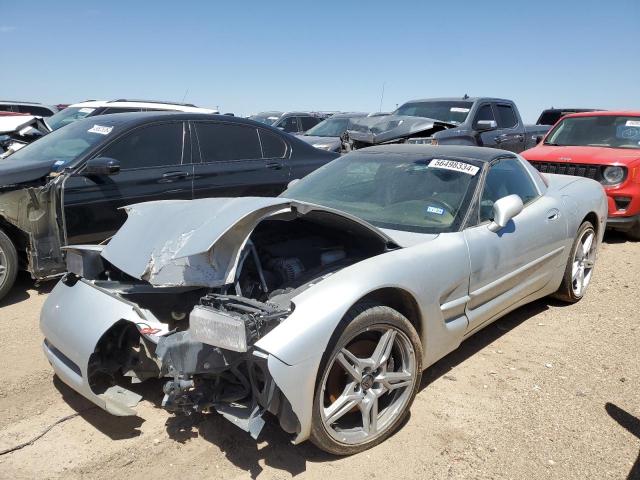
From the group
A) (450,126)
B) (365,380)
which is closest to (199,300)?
(365,380)

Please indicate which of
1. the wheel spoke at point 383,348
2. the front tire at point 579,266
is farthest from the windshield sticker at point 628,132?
the wheel spoke at point 383,348

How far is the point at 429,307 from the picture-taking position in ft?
9.18

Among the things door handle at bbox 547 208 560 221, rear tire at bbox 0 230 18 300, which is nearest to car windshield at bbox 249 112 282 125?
rear tire at bbox 0 230 18 300

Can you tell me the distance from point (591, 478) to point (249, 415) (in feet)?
5.36

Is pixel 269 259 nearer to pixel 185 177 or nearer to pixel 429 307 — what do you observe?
pixel 429 307

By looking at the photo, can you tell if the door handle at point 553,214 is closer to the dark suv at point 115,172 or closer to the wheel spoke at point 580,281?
the wheel spoke at point 580,281

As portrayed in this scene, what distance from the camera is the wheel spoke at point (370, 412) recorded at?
2.54m

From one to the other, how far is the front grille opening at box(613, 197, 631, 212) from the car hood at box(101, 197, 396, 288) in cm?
526

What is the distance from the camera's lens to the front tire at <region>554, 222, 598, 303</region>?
4328mm

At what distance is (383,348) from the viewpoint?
8.50 ft

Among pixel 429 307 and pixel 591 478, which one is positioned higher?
pixel 429 307

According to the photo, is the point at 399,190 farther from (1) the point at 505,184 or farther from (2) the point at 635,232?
(2) the point at 635,232

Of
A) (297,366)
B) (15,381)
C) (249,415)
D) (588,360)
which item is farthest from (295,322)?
(588,360)

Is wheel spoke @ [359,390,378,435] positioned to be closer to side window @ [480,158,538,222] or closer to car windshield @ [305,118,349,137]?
side window @ [480,158,538,222]
